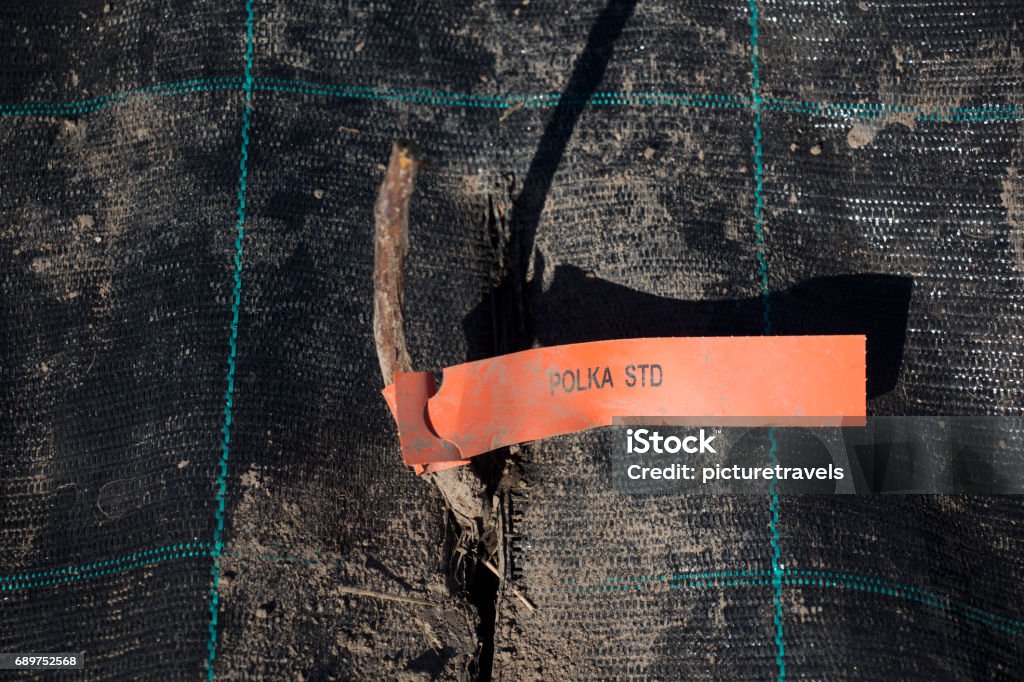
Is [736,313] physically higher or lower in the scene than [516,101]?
lower

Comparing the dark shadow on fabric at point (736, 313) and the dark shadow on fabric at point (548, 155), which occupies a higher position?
the dark shadow on fabric at point (548, 155)

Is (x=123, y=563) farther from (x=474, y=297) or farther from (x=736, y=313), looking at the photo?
(x=736, y=313)

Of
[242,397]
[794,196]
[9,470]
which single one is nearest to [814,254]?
[794,196]

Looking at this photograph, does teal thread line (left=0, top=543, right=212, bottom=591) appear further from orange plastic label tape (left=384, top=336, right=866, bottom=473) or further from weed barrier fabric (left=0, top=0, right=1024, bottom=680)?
orange plastic label tape (left=384, top=336, right=866, bottom=473)

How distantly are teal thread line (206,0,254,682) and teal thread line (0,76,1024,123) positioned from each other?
0.25ft

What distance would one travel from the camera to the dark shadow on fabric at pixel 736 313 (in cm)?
171

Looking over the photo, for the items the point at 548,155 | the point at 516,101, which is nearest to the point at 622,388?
the point at 548,155

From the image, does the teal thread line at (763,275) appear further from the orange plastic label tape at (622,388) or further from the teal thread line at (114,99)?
the teal thread line at (114,99)

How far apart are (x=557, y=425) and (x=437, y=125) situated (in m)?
0.73

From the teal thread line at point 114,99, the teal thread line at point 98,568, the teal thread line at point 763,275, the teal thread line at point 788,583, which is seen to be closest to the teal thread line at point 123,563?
the teal thread line at point 98,568

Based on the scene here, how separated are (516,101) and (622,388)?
73 centimetres

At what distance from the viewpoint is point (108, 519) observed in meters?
1.63

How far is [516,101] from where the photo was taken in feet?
6.13

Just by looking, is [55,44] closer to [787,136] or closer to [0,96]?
[0,96]
